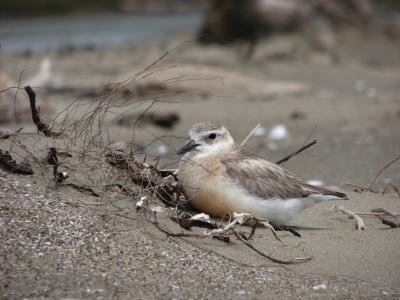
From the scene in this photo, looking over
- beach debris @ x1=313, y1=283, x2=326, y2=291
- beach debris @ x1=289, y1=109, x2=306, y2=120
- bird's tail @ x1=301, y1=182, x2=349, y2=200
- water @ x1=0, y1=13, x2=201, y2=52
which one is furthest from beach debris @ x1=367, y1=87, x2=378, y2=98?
beach debris @ x1=313, y1=283, x2=326, y2=291

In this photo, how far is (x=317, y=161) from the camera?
839cm

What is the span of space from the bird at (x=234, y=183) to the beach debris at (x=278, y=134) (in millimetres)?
3770

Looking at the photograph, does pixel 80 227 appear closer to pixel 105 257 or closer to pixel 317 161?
pixel 105 257

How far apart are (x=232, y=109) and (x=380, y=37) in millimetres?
7174

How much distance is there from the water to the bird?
1030 cm

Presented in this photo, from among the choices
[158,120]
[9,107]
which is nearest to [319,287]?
[158,120]

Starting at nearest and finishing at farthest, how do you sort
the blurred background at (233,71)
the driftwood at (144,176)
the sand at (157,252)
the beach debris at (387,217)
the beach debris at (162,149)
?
1. the sand at (157,252)
2. the driftwood at (144,176)
3. the beach debris at (387,217)
4. the beach debris at (162,149)
5. the blurred background at (233,71)

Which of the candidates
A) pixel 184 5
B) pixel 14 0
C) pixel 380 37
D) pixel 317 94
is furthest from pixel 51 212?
pixel 184 5

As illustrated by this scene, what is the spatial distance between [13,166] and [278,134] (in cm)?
511

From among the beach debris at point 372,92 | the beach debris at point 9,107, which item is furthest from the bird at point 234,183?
the beach debris at point 372,92

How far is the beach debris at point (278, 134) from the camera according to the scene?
9.39 m

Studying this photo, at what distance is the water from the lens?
632 inches

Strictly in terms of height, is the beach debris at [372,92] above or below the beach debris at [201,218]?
below

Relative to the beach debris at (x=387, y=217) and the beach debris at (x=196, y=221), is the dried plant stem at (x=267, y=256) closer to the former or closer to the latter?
the beach debris at (x=196, y=221)
